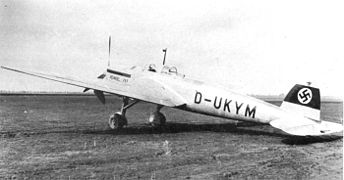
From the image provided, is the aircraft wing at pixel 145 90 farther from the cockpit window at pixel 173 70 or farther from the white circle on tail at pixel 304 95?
the white circle on tail at pixel 304 95

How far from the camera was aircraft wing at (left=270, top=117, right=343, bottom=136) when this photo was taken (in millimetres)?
8344

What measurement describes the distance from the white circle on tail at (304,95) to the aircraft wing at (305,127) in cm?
49

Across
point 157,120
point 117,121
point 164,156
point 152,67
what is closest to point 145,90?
point 152,67

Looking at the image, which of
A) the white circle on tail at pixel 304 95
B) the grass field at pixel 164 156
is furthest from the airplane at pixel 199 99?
the grass field at pixel 164 156

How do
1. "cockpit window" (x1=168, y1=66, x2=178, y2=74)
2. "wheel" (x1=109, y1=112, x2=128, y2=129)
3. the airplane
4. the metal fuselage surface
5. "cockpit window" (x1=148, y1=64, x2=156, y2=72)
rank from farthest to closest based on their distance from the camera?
"cockpit window" (x1=148, y1=64, x2=156, y2=72) → "cockpit window" (x1=168, y1=66, x2=178, y2=74) → "wheel" (x1=109, y1=112, x2=128, y2=129) → the metal fuselage surface → the airplane

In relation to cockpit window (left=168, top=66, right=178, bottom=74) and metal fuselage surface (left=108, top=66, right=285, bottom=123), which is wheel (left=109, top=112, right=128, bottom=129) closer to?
metal fuselage surface (left=108, top=66, right=285, bottom=123)

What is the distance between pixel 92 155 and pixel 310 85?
592 cm

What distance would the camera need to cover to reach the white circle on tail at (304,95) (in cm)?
895

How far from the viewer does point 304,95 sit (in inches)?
356

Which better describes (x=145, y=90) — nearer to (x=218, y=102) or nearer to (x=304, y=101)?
(x=218, y=102)

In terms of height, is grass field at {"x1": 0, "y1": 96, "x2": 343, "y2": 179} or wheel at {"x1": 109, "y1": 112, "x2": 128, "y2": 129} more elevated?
wheel at {"x1": 109, "y1": 112, "x2": 128, "y2": 129}

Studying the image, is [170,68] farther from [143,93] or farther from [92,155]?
[92,155]

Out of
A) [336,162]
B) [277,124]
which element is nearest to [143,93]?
[277,124]

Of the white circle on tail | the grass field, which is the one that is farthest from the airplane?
the grass field
